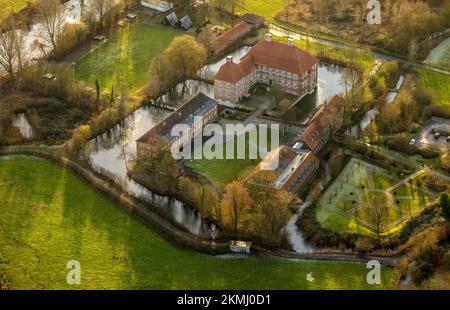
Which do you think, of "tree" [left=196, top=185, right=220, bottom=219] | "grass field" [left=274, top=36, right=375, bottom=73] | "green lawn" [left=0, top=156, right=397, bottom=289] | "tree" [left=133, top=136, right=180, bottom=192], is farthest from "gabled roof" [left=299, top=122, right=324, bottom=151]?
"grass field" [left=274, top=36, right=375, bottom=73]

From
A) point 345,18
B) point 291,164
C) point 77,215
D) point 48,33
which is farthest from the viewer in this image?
point 345,18

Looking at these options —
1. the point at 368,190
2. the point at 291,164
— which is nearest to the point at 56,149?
the point at 291,164

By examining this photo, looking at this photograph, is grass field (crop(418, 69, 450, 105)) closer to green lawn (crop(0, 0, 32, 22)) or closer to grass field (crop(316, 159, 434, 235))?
grass field (crop(316, 159, 434, 235))

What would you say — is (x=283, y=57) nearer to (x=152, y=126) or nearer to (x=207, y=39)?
(x=207, y=39)

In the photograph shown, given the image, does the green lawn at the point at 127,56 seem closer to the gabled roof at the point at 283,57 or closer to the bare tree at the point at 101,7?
the bare tree at the point at 101,7

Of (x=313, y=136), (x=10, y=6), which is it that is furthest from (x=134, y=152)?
(x=10, y=6)

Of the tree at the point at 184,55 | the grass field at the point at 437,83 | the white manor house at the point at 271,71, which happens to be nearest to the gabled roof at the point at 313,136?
the white manor house at the point at 271,71

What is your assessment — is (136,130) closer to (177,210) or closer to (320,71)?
(177,210)
